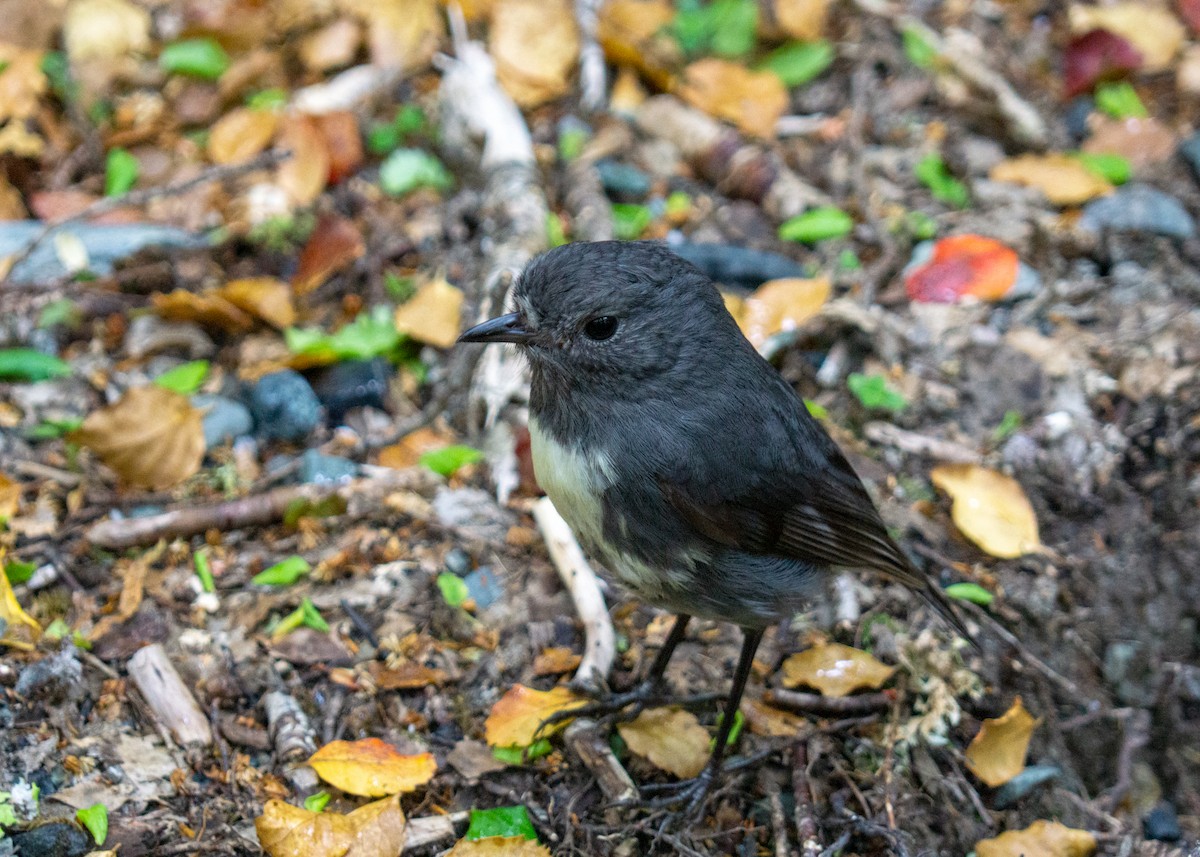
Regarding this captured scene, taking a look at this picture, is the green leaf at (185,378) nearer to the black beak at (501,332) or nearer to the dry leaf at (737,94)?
the black beak at (501,332)

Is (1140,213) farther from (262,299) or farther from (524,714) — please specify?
(262,299)

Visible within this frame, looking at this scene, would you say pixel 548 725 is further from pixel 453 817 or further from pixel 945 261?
pixel 945 261

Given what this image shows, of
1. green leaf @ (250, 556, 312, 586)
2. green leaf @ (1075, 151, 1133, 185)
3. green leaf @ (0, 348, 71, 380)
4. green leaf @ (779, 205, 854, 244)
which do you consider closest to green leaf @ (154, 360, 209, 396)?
green leaf @ (0, 348, 71, 380)

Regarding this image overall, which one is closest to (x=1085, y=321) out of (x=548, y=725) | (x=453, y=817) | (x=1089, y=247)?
(x=1089, y=247)

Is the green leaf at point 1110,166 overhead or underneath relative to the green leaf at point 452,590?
overhead

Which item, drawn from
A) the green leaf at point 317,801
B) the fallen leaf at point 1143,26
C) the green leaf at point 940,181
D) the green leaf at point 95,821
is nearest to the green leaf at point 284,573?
the green leaf at point 317,801

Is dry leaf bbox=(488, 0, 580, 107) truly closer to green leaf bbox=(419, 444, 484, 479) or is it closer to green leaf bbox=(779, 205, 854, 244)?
green leaf bbox=(779, 205, 854, 244)
